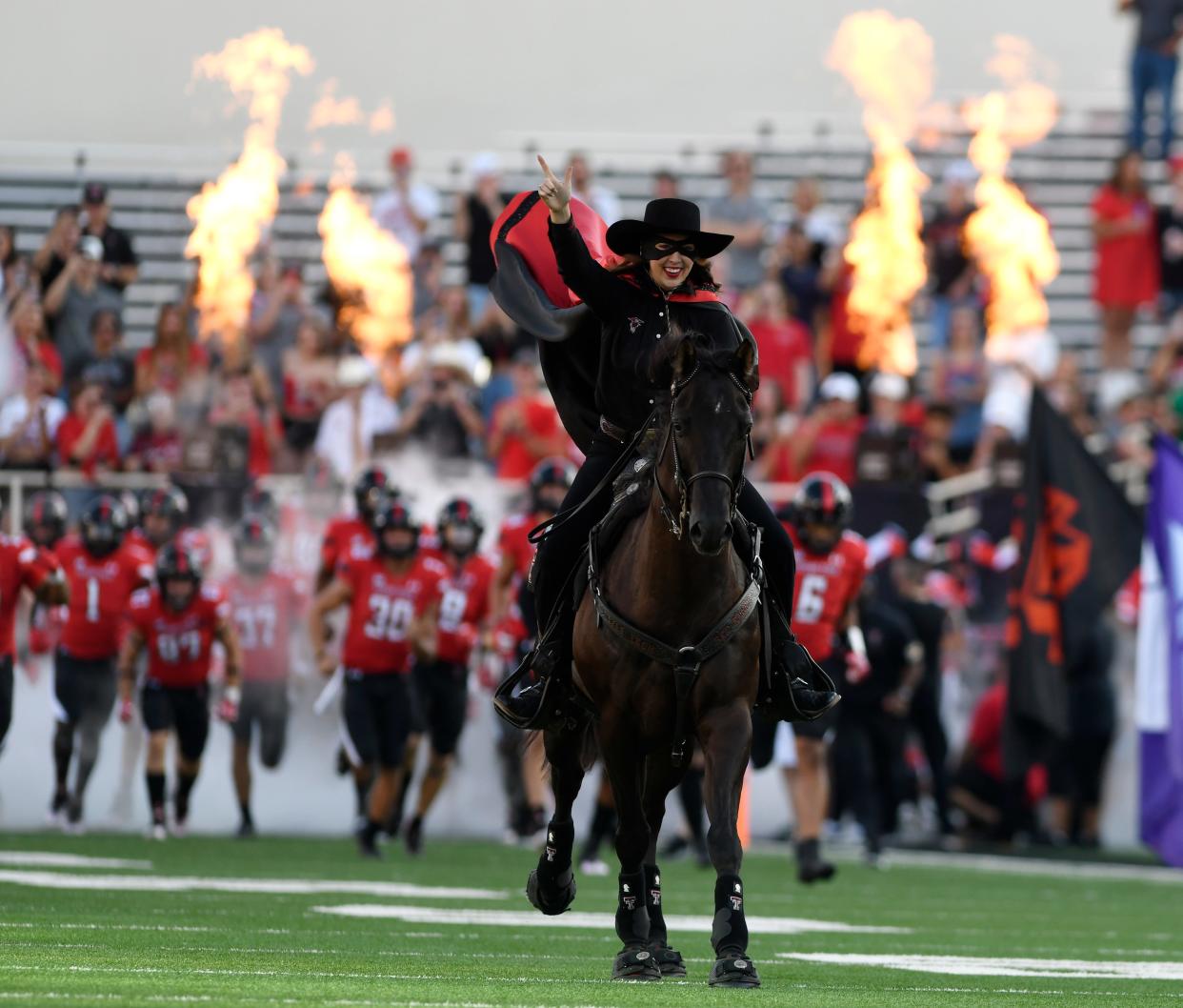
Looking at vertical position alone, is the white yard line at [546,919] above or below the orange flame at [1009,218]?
below

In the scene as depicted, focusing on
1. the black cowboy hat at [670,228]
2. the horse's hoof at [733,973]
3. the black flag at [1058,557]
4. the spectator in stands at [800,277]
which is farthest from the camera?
the spectator in stands at [800,277]

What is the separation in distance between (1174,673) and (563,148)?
1162 cm

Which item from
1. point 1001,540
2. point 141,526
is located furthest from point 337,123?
point 1001,540

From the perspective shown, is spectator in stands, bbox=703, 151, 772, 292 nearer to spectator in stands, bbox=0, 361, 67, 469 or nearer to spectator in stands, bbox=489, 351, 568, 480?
spectator in stands, bbox=489, 351, 568, 480

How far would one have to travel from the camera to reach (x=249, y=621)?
801 inches

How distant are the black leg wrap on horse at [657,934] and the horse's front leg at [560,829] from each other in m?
0.44

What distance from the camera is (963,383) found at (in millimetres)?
22875

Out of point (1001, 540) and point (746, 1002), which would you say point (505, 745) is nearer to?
point (1001, 540)

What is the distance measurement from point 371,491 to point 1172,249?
9.77 metres

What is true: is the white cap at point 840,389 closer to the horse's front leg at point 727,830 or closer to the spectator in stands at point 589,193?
the spectator in stands at point 589,193

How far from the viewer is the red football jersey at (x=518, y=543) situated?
18.1m

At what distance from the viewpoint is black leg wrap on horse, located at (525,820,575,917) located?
396 inches

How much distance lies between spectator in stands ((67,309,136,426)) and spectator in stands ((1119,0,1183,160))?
10.9 m

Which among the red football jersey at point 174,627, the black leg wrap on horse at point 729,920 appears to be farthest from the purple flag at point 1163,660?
the black leg wrap on horse at point 729,920
